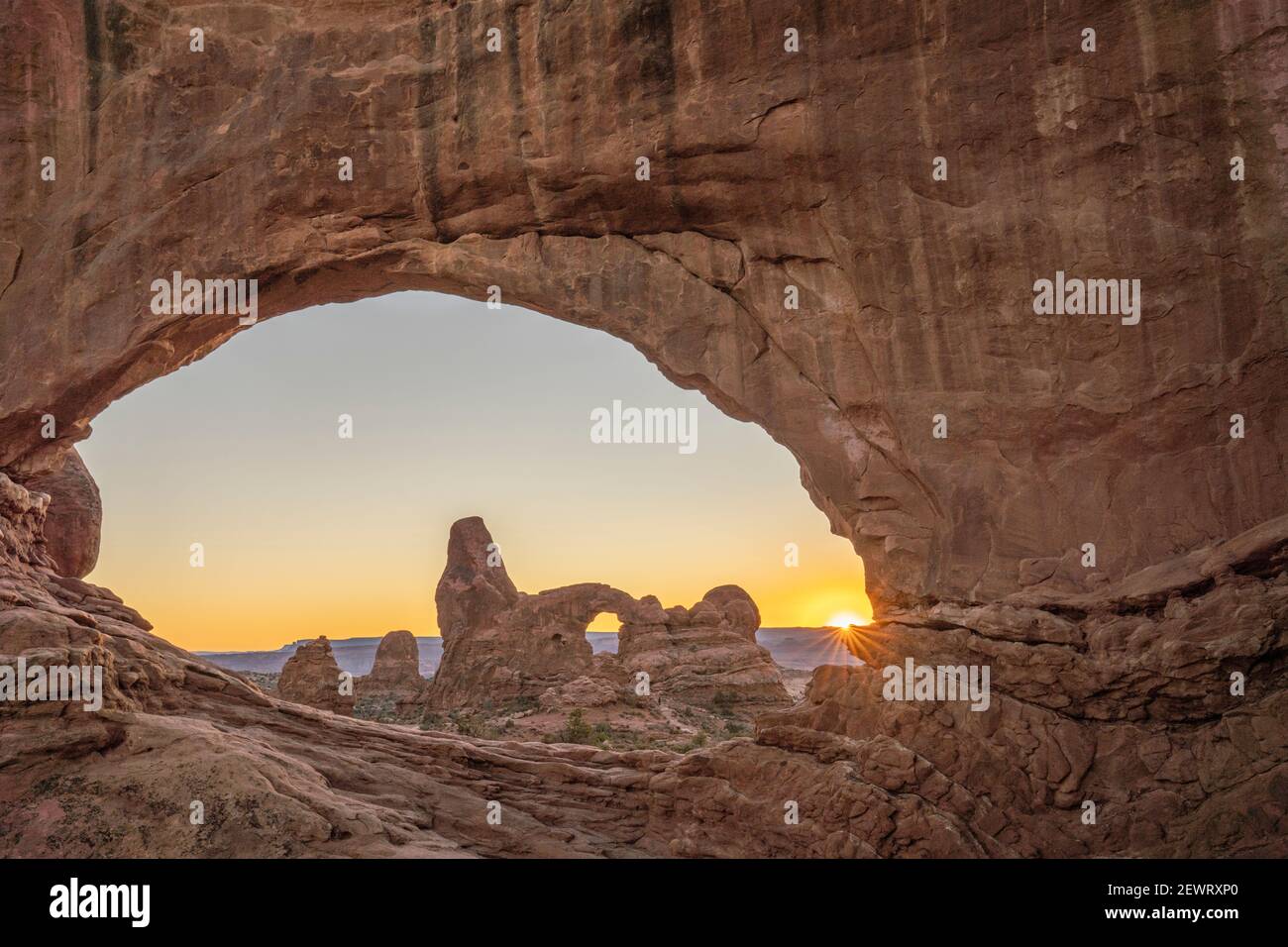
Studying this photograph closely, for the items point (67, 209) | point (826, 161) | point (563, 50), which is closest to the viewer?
point (826, 161)

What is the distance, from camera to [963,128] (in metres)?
12.6

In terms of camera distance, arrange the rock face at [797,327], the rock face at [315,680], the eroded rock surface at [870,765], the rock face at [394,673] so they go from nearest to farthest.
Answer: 1. the eroded rock surface at [870,765]
2. the rock face at [797,327]
3. the rock face at [315,680]
4. the rock face at [394,673]

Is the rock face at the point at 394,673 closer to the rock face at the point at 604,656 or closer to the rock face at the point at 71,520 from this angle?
the rock face at the point at 604,656

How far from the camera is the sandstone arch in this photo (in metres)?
11.7

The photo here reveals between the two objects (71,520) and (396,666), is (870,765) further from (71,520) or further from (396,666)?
(396,666)

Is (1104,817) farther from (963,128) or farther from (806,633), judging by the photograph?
(806,633)

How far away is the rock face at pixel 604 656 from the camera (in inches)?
1503

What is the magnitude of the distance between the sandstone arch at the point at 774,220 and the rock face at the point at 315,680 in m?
20.4

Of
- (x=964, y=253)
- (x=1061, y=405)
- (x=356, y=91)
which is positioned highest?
(x=356, y=91)

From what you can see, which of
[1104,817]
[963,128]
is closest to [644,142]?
[963,128]

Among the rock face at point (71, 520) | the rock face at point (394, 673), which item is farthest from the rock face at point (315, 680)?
Result: the rock face at point (71, 520)

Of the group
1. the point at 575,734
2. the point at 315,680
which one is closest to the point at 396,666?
the point at 315,680

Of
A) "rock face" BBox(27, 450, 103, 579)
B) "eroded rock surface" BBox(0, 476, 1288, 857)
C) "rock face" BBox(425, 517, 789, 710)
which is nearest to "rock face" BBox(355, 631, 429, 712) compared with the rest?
"rock face" BBox(425, 517, 789, 710)
